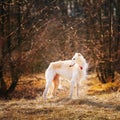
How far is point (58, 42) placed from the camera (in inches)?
862

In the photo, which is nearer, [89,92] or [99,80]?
[89,92]

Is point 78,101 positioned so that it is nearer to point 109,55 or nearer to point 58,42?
point 109,55

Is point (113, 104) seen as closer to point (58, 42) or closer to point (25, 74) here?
point (25, 74)

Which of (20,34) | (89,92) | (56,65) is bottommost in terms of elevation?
(89,92)

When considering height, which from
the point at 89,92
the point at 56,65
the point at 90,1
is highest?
the point at 90,1

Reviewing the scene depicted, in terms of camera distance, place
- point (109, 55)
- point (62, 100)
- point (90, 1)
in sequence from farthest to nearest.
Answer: point (90, 1)
point (109, 55)
point (62, 100)

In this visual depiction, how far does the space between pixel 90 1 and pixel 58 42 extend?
5023 millimetres

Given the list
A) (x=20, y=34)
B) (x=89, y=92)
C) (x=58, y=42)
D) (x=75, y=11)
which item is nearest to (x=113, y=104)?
(x=89, y=92)

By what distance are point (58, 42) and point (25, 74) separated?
7.77m

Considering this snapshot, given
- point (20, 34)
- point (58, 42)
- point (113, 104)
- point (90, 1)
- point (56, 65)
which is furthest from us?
point (58, 42)

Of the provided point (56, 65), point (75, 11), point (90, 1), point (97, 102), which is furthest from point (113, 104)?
point (75, 11)

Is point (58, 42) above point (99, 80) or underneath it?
above

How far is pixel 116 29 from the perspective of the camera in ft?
56.5

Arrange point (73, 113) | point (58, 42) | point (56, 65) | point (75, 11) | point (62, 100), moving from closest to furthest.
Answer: point (73, 113) → point (62, 100) → point (56, 65) → point (58, 42) → point (75, 11)
